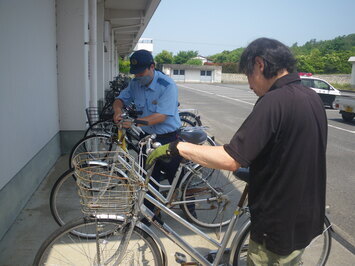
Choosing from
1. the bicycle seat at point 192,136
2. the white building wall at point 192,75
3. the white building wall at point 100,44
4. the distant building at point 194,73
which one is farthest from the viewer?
the white building wall at point 192,75

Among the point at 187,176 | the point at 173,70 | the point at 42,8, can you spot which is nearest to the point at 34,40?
the point at 42,8

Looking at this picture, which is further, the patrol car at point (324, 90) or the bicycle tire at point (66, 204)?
the patrol car at point (324, 90)

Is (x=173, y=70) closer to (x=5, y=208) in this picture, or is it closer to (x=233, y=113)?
(x=233, y=113)

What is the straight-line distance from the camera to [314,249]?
299 centimetres

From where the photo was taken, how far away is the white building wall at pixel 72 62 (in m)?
5.86

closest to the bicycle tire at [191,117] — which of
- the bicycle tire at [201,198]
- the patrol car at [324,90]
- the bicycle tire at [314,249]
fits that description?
the bicycle tire at [201,198]

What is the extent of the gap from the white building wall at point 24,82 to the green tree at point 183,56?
296 feet

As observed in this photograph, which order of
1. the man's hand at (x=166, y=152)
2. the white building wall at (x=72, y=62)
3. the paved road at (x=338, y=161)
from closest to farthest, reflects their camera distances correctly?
the man's hand at (x=166, y=152) < the paved road at (x=338, y=161) < the white building wall at (x=72, y=62)

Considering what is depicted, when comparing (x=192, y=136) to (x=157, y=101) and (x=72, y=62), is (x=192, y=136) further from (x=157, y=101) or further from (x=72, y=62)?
(x=72, y=62)

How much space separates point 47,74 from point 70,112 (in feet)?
3.27

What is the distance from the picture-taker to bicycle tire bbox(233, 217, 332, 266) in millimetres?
2578

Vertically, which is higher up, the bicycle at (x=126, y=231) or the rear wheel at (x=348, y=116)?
the bicycle at (x=126, y=231)

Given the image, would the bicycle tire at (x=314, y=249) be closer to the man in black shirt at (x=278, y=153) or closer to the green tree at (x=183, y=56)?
the man in black shirt at (x=278, y=153)

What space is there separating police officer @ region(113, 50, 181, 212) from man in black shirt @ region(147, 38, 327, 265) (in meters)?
1.66
